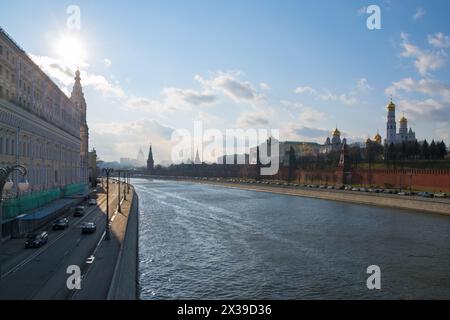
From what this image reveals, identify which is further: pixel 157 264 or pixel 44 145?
pixel 44 145

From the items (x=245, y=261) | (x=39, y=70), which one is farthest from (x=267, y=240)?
(x=39, y=70)

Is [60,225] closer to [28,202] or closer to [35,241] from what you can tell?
[28,202]

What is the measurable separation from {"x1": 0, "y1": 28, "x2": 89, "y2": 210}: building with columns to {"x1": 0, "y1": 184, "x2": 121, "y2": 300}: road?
25.7 feet

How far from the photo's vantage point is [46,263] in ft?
59.7

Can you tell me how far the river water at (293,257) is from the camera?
1709 centimetres

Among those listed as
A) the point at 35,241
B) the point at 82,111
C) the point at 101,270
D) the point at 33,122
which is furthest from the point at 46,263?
the point at 82,111

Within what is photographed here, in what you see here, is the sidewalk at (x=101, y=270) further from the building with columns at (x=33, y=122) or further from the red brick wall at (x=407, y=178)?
the red brick wall at (x=407, y=178)

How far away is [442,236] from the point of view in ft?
96.8

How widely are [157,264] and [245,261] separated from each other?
186 inches

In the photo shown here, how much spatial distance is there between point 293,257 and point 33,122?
80.1 feet

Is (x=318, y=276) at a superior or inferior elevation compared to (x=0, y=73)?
inferior

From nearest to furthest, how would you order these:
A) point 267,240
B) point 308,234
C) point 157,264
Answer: point 157,264, point 267,240, point 308,234

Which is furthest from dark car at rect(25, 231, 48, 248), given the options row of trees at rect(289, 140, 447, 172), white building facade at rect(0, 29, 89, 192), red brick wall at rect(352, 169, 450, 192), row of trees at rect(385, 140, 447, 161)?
row of trees at rect(385, 140, 447, 161)
